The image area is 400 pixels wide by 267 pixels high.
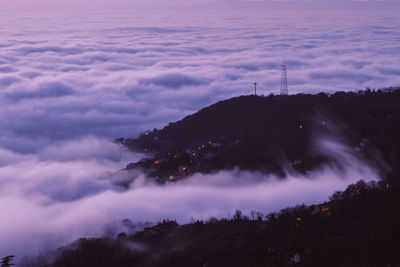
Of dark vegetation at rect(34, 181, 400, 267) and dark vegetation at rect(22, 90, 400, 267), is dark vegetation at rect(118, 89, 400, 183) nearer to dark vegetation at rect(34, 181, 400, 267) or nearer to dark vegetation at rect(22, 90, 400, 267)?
dark vegetation at rect(22, 90, 400, 267)

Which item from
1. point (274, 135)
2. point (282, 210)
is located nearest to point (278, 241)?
point (282, 210)

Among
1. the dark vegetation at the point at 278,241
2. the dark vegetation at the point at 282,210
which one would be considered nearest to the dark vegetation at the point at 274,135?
the dark vegetation at the point at 282,210

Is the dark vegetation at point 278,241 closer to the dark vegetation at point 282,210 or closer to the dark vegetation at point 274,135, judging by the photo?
the dark vegetation at point 282,210

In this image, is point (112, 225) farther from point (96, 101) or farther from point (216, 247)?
point (96, 101)

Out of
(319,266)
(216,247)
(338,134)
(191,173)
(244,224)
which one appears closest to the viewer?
(319,266)

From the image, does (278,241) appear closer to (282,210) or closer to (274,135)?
(282,210)

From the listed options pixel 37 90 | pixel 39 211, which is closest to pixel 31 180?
pixel 39 211

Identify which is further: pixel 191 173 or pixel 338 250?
pixel 191 173

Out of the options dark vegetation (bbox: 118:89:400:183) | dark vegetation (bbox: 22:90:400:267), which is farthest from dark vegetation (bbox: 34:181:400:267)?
dark vegetation (bbox: 118:89:400:183)
